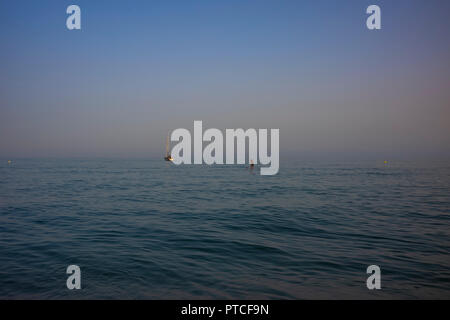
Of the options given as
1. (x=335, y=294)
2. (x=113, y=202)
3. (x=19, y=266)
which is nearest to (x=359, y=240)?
(x=335, y=294)

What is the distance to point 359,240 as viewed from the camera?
14.2 metres

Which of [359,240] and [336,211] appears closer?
[359,240]

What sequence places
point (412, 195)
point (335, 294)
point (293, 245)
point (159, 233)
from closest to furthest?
1. point (335, 294)
2. point (293, 245)
3. point (159, 233)
4. point (412, 195)

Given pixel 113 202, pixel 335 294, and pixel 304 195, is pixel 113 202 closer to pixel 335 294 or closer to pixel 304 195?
pixel 304 195

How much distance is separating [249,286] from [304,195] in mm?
23340

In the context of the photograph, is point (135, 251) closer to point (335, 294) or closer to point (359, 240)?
point (335, 294)

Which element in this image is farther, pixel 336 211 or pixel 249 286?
pixel 336 211

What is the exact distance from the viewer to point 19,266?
10391mm

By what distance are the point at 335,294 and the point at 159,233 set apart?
978cm

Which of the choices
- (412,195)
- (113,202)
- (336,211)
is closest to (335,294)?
(336,211)

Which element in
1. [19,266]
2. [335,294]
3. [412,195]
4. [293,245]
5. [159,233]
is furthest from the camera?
[412,195]
